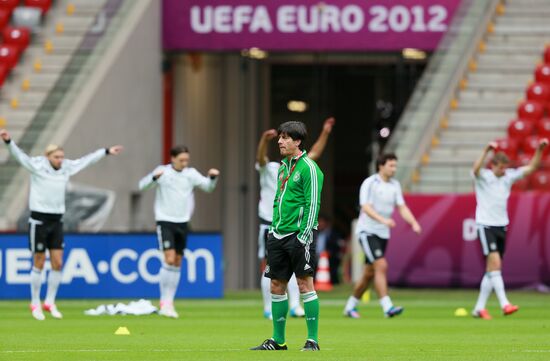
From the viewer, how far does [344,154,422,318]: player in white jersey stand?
746 inches

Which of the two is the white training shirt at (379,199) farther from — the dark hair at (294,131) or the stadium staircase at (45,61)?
the stadium staircase at (45,61)

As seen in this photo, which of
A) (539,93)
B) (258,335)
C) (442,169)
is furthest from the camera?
(539,93)

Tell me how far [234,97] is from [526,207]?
42.5 ft

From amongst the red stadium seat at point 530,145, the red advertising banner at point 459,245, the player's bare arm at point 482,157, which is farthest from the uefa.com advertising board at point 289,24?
the player's bare arm at point 482,157

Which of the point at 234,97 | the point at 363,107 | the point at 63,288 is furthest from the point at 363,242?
the point at 363,107

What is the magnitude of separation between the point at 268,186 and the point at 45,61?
15457mm

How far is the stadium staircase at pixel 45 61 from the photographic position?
28.7m

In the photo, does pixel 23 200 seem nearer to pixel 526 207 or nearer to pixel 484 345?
pixel 526 207

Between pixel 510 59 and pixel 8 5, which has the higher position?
pixel 8 5

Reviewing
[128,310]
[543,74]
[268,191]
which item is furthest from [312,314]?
[543,74]

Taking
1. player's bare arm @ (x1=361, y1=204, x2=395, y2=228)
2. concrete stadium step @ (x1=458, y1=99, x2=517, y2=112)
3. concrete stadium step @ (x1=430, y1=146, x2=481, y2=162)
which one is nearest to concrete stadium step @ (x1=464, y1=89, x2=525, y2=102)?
concrete stadium step @ (x1=458, y1=99, x2=517, y2=112)

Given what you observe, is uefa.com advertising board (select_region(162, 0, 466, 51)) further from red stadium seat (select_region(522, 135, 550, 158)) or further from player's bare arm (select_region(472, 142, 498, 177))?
player's bare arm (select_region(472, 142, 498, 177))

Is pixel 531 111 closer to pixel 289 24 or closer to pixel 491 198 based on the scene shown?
pixel 289 24

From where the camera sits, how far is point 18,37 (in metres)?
33.5
